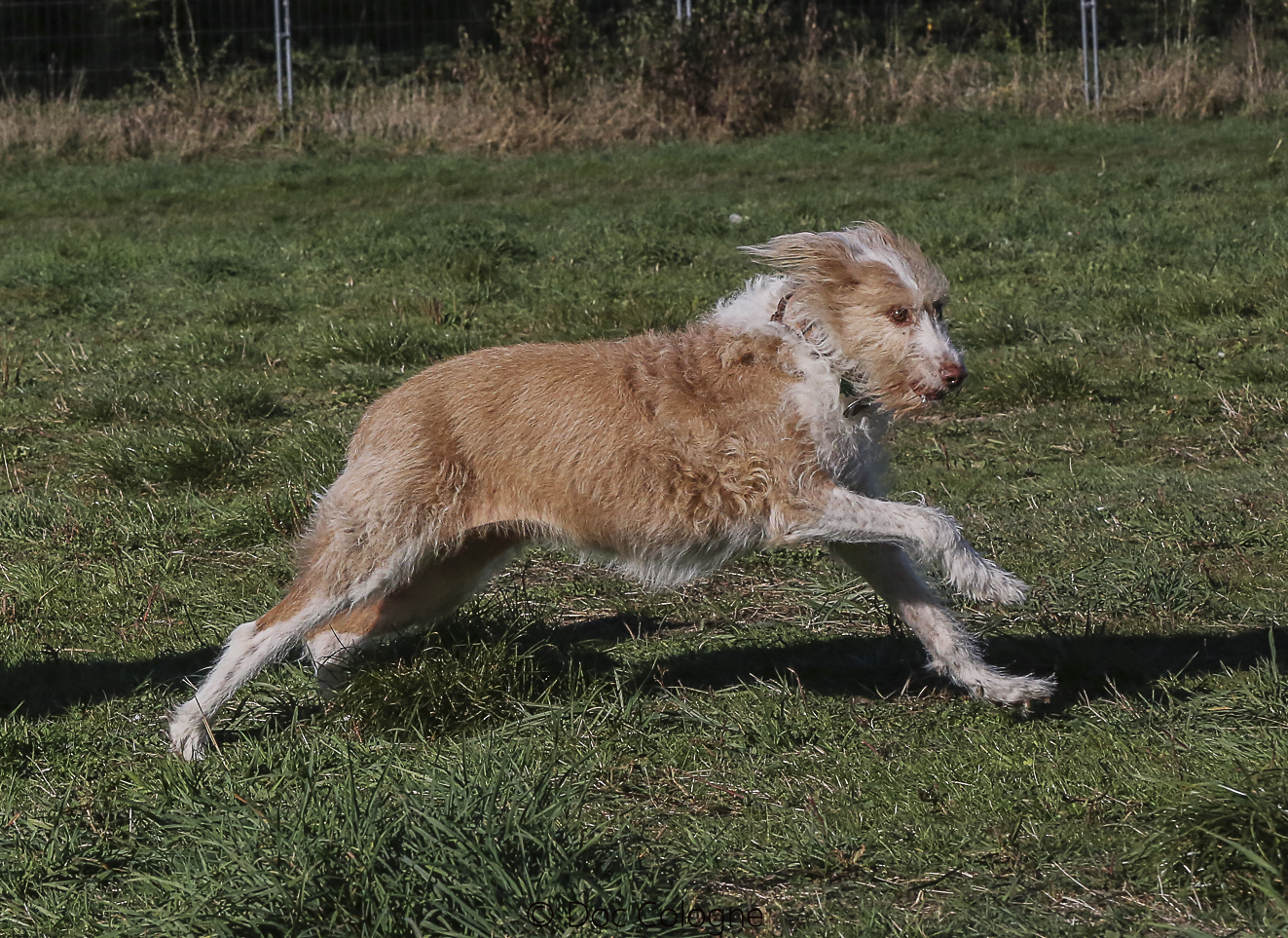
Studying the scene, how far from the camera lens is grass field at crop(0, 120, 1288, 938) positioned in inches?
120

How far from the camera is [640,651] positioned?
4.75 meters

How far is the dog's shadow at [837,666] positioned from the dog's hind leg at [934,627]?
0.65 ft

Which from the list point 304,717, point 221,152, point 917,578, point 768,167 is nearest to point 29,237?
point 221,152

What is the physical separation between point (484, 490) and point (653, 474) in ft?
1.69

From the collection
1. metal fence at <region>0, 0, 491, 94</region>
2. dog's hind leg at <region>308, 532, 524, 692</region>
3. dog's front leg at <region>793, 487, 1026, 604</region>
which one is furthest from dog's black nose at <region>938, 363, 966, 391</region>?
metal fence at <region>0, 0, 491, 94</region>

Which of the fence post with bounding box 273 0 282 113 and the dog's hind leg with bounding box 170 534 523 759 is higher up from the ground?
the fence post with bounding box 273 0 282 113

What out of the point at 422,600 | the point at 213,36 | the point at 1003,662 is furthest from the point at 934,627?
the point at 213,36

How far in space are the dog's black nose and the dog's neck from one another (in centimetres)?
22

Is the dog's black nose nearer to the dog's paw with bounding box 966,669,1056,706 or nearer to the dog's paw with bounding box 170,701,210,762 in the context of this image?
the dog's paw with bounding box 966,669,1056,706

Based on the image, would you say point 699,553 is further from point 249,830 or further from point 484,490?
point 249,830

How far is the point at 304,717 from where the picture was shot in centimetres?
429

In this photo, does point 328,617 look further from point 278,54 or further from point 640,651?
point 278,54

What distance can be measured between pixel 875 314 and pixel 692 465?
71 centimetres

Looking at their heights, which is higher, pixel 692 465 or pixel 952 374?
pixel 952 374
